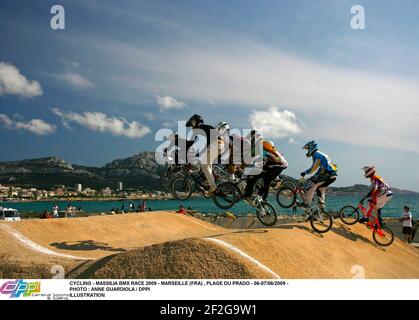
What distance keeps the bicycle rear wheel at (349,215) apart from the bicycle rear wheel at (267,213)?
5367 millimetres

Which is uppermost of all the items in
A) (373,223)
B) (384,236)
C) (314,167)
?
(314,167)

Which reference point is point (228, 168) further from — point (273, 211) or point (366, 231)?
point (366, 231)

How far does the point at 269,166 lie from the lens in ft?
48.0

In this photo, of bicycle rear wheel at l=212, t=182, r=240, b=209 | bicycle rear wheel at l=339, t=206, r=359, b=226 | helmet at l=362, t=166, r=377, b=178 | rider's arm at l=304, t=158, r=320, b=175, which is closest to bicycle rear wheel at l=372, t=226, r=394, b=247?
bicycle rear wheel at l=339, t=206, r=359, b=226

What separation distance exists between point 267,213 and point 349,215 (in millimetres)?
6245

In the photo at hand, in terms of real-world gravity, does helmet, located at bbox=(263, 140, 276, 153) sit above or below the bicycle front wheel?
above

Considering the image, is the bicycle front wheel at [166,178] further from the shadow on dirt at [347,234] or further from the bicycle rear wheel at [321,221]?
the shadow on dirt at [347,234]

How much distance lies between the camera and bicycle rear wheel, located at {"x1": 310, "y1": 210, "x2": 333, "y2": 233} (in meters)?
16.0

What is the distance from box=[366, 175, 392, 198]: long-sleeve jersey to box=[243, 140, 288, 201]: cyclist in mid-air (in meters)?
5.47
